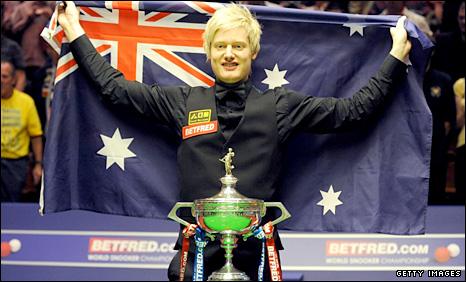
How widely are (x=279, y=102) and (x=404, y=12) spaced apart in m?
3.13

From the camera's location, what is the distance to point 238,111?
13.9 feet

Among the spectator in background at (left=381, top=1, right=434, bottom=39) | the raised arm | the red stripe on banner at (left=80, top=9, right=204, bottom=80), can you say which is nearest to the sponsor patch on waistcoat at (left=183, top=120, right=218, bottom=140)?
the raised arm

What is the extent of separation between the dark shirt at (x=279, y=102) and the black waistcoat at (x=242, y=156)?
0.16 ft

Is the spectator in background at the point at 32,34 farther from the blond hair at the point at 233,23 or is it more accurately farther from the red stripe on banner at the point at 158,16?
the blond hair at the point at 233,23

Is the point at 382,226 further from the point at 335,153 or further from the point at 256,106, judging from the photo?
the point at 256,106

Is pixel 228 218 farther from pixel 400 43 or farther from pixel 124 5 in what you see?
pixel 124 5

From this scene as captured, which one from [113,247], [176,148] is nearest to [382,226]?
[176,148]

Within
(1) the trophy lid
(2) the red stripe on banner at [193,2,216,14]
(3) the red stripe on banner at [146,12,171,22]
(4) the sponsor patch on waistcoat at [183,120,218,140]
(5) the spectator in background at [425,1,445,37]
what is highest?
(5) the spectator in background at [425,1,445,37]

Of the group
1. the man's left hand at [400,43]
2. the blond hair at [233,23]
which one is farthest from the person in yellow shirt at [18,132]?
the man's left hand at [400,43]

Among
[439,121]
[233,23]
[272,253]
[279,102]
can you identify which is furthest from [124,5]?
[439,121]

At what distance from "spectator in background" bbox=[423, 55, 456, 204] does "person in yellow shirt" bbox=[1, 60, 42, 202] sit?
2926 mm

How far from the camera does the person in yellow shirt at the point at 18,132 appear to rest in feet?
24.5

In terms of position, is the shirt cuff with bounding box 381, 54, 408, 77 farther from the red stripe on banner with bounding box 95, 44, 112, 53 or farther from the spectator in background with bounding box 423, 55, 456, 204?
the spectator in background with bounding box 423, 55, 456, 204

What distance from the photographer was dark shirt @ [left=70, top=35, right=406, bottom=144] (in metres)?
4.25
